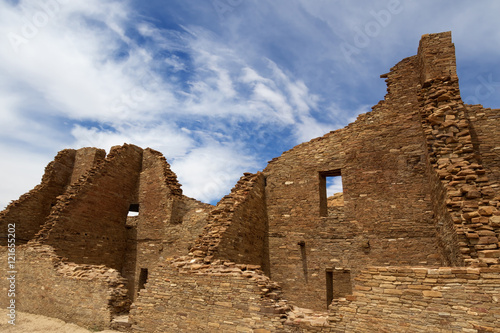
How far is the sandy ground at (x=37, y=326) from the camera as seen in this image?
35.0 feet

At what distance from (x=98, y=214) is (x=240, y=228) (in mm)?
8453

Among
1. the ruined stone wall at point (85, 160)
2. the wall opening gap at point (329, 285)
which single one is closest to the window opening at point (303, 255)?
the wall opening gap at point (329, 285)

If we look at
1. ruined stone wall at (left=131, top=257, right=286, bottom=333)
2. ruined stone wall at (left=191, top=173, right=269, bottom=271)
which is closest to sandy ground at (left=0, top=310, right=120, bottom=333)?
ruined stone wall at (left=131, top=257, right=286, bottom=333)

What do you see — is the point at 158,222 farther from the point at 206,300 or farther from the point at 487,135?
the point at 487,135

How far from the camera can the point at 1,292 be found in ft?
45.5

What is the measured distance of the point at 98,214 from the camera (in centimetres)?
1576

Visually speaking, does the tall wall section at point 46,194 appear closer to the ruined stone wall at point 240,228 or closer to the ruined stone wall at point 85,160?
the ruined stone wall at point 85,160

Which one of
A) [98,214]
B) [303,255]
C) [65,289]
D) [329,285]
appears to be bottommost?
[65,289]

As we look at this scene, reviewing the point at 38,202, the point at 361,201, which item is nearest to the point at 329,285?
the point at 361,201

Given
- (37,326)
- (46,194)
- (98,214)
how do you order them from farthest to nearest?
(46,194) < (98,214) < (37,326)

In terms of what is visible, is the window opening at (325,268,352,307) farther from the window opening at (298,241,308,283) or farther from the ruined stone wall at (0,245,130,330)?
the ruined stone wall at (0,245,130,330)

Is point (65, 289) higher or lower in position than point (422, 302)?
lower

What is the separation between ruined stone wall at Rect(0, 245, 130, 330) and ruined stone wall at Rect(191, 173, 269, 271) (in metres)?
3.26

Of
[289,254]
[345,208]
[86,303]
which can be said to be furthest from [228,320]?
[86,303]
